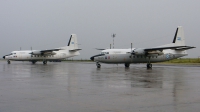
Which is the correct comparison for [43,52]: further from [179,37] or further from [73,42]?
[179,37]

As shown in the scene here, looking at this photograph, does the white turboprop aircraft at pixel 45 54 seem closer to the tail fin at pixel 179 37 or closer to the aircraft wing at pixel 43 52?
the aircraft wing at pixel 43 52

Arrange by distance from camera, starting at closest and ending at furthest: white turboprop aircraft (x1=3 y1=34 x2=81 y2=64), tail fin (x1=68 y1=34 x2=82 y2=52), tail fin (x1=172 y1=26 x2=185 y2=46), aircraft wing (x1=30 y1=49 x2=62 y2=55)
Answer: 1. tail fin (x1=172 y1=26 x2=185 y2=46)
2. aircraft wing (x1=30 y1=49 x2=62 y2=55)
3. white turboprop aircraft (x1=3 y1=34 x2=81 y2=64)
4. tail fin (x1=68 y1=34 x2=82 y2=52)

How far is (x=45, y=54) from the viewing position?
5591cm

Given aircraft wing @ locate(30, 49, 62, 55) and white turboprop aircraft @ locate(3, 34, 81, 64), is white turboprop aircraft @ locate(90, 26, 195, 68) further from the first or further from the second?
aircraft wing @ locate(30, 49, 62, 55)

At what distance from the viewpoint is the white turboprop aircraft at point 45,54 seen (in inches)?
2157

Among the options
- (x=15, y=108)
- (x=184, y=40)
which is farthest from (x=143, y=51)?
(x=15, y=108)

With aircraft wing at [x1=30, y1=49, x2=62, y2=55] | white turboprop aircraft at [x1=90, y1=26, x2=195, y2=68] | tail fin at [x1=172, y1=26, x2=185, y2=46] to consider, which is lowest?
white turboprop aircraft at [x1=90, y1=26, x2=195, y2=68]

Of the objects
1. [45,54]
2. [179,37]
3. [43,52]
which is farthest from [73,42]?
[179,37]

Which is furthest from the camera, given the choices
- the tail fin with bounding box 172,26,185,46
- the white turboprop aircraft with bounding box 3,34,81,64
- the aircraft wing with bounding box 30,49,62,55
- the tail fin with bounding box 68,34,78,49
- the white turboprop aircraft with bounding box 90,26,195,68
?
the tail fin with bounding box 68,34,78,49

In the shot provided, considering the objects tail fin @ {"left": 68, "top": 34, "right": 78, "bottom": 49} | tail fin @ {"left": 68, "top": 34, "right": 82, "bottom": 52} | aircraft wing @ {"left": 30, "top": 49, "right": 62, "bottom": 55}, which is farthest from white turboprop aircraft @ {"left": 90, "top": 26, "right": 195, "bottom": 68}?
tail fin @ {"left": 68, "top": 34, "right": 78, "bottom": 49}

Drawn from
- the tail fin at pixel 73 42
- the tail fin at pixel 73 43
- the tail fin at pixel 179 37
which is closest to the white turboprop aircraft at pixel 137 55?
the tail fin at pixel 179 37

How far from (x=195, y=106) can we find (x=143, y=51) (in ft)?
91.1

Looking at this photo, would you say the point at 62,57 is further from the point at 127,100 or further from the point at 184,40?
the point at 127,100

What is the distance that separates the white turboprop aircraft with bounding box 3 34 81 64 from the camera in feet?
180
